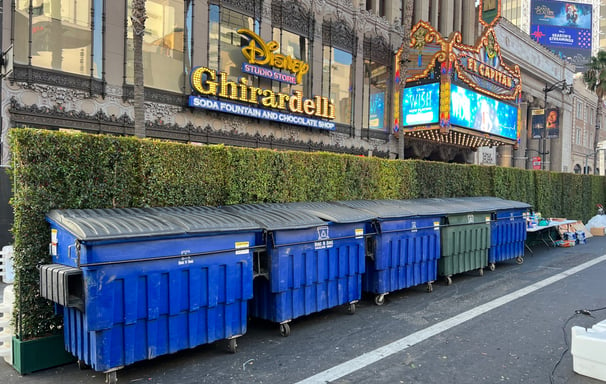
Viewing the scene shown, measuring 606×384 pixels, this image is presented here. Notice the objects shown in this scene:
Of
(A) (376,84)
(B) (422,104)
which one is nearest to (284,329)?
(B) (422,104)

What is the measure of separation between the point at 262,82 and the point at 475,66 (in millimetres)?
14736

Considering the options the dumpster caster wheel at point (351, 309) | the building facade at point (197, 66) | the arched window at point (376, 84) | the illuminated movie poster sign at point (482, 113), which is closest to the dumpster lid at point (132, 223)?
the dumpster caster wheel at point (351, 309)

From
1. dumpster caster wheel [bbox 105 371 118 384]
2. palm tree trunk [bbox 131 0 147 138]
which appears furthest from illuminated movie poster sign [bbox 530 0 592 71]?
dumpster caster wheel [bbox 105 371 118 384]

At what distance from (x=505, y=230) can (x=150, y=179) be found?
34.0ft

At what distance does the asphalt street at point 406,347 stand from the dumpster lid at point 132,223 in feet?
5.81

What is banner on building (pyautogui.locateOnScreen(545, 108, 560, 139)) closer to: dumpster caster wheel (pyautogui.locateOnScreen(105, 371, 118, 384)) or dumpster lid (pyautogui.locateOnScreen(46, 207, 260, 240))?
dumpster lid (pyautogui.locateOnScreen(46, 207, 260, 240))

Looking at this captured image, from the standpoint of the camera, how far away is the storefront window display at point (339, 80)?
22.0m

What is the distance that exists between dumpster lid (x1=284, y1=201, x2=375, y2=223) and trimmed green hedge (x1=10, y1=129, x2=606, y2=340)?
850mm

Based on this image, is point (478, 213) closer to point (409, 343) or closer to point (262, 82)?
point (409, 343)

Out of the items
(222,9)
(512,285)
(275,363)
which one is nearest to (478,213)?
(512,285)

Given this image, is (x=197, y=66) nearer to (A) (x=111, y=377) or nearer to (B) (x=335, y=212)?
(B) (x=335, y=212)

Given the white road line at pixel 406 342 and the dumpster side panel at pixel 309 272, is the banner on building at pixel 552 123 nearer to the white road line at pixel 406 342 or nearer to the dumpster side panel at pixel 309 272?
the white road line at pixel 406 342

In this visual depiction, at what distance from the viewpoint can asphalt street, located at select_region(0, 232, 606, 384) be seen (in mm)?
5223

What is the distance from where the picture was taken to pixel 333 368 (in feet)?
17.9
